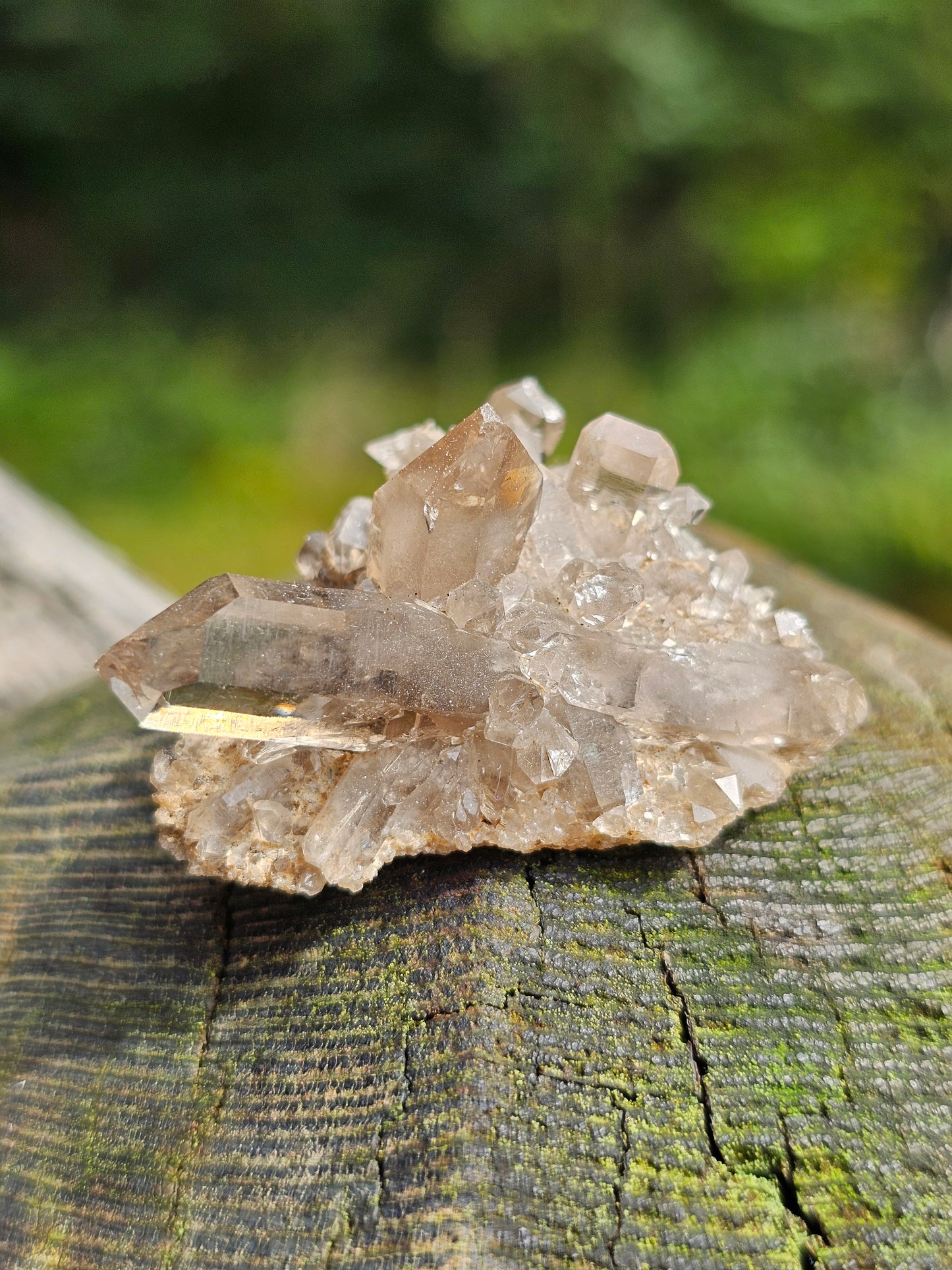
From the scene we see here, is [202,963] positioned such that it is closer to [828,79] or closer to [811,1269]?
[811,1269]

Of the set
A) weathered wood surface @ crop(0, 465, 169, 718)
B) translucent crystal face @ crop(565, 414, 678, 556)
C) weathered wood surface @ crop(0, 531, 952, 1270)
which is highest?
translucent crystal face @ crop(565, 414, 678, 556)

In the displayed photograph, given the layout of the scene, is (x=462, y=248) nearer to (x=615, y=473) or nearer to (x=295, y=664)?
(x=615, y=473)

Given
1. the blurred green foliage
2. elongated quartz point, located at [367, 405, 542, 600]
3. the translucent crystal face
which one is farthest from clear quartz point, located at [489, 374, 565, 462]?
the blurred green foliage

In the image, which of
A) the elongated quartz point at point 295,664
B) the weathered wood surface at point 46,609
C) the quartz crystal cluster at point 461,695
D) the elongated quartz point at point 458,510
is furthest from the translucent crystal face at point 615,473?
the weathered wood surface at point 46,609

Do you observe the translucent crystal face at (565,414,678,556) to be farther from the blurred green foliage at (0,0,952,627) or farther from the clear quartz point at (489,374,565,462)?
the blurred green foliage at (0,0,952,627)

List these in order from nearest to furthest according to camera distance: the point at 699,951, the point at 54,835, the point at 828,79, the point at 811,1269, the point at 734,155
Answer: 1. the point at 811,1269
2. the point at 699,951
3. the point at 54,835
4. the point at 828,79
5. the point at 734,155

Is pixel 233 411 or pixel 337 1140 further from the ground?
pixel 337 1140

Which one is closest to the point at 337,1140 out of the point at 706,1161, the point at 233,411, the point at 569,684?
the point at 706,1161

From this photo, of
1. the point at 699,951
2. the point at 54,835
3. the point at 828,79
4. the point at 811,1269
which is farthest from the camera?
the point at 828,79
